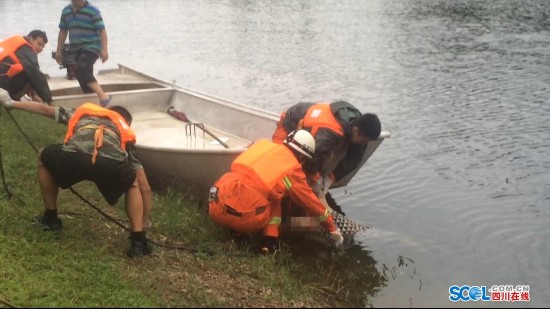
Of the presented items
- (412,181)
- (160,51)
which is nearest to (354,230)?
(412,181)

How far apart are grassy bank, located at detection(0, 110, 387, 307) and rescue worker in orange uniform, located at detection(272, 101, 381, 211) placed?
90cm

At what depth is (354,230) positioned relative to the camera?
7066mm

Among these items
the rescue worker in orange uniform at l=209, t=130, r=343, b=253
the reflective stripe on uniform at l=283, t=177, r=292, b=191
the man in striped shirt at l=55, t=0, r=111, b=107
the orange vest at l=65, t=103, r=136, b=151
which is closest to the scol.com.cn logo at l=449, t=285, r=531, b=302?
the rescue worker in orange uniform at l=209, t=130, r=343, b=253

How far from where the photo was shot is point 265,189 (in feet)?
18.9

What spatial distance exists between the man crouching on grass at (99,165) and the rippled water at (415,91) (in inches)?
97.6

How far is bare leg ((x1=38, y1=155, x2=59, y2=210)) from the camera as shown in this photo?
17.1 feet

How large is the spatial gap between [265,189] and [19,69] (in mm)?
4298

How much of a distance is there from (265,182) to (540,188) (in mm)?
5367

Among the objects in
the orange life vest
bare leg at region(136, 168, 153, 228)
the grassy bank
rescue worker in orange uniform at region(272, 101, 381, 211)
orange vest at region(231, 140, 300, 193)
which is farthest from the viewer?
rescue worker in orange uniform at region(272, 101, 381, 211)

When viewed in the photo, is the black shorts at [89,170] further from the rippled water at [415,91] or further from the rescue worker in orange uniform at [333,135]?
the rippled water at [415,91]

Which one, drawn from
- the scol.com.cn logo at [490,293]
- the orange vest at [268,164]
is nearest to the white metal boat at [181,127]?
the orange vest at [268,164]

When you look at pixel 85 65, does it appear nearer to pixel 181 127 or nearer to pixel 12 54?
pixel 12 54

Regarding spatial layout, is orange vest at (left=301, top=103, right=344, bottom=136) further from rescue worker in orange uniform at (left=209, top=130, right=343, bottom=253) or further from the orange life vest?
the orange life vest

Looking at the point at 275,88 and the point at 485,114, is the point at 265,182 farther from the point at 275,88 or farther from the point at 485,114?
the point at 275,88
